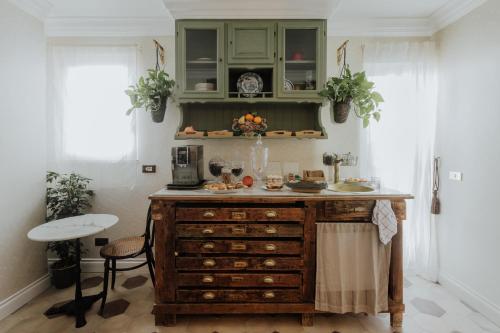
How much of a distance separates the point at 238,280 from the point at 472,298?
2.01 metres

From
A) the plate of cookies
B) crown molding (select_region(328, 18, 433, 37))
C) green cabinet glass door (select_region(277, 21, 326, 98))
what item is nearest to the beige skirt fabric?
the plate of cookies

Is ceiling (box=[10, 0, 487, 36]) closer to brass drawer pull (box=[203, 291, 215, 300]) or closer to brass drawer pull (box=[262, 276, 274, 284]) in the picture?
brass drawer pull (box=[262, 276, 274, 284])

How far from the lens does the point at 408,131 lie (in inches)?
105

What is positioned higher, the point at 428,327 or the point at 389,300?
the point at 389,300

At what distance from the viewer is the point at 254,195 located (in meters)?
1.94

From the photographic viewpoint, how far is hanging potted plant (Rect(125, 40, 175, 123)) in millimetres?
2467

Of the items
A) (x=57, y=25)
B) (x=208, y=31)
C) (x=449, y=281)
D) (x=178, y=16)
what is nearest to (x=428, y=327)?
(x=449, y=281)

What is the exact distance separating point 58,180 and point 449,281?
13.1ft

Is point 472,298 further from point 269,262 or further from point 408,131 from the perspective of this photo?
point 269,262

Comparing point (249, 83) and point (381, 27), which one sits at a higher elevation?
point (381, 27)

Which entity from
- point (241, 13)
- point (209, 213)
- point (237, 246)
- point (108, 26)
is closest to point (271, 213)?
point (237, 246)

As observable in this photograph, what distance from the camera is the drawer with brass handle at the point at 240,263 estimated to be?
6.38 ft

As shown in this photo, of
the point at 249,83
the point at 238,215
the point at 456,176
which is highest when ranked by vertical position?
the point at 249,83

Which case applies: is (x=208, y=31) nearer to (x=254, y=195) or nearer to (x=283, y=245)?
(x=254, y=195)
